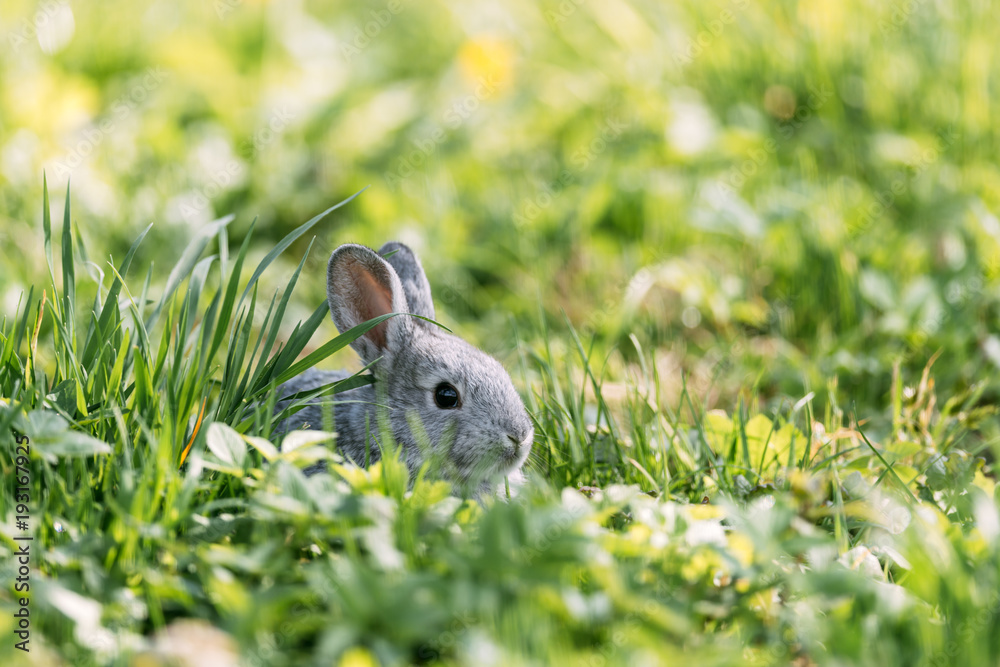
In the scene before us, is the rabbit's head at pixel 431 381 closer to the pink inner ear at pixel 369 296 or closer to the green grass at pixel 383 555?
the pink inner ear at pixel 369 296

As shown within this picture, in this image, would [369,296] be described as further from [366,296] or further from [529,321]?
[529,321]

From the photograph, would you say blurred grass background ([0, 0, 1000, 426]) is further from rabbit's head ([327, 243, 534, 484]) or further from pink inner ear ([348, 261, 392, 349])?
pink inner ear ([348, 261, 392, 349])

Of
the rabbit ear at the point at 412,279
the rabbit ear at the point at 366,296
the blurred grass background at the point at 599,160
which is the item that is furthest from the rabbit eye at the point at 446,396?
the blurred grass background at the point at 599,160

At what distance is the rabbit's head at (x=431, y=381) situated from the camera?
349 centimetres

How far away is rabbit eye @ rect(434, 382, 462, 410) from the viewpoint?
12.0 ft

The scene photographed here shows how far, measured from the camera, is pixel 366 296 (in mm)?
3748

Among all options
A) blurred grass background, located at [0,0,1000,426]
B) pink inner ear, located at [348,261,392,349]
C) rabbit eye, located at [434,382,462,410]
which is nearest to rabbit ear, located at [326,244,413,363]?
pink inner ear, located at [348,261,392,349]

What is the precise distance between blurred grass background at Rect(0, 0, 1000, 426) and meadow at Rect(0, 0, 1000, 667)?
0.03 metres

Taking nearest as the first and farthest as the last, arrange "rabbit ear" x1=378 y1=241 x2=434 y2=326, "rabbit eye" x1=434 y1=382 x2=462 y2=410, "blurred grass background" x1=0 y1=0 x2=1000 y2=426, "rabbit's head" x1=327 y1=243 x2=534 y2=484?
"rabbit's head" x1=327 y1=243 x2=534 y2=484 → "rabbit eye" x1=434 y1=382 x2=462 y2=410 → "rabbit ear" x1=378 y1=241 x2=434 y2=326 → "blurred grass background" x1=0 y1=0 x2=1000 y2=426

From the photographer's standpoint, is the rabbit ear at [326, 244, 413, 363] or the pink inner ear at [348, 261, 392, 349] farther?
the pink inner ear at [348, 261, 392, 349]

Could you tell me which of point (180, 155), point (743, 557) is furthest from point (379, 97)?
point (743, 557)

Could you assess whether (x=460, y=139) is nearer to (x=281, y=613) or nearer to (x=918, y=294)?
(x=918, y=294)

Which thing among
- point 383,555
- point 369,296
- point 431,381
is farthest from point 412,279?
point 383,555

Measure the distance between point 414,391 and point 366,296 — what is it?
0.43 meters
